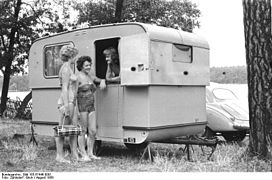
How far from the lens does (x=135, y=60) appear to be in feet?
23.1

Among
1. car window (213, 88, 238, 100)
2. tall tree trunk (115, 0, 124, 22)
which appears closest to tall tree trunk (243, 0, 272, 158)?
car window (213, 88, 238, 100)

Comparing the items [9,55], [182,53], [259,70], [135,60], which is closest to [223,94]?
[182,53]

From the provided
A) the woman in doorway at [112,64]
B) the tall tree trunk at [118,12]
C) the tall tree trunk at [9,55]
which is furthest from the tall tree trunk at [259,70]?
the tall tree trunk at [9,55]

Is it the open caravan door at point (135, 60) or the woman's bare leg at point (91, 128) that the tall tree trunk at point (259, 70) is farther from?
the woman's bare leg at point (91, 128)

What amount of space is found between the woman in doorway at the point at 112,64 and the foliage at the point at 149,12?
434 inches

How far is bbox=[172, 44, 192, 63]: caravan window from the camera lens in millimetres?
7605

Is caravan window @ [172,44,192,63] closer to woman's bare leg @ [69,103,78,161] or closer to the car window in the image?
woman's bare leg @ [69,103,78,161]

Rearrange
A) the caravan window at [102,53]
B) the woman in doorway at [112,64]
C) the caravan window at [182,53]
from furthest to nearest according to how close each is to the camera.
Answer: the caravan window at [102,53] → the woman in doorway at [112,64] → the caravan window at [182,53]

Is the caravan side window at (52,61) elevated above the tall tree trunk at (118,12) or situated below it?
below

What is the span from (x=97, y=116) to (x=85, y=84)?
0.77 meters

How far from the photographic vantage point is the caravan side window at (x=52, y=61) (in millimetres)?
8648

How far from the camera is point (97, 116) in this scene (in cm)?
782

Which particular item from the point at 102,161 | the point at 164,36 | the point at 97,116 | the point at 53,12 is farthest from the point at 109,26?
the point at 53,12

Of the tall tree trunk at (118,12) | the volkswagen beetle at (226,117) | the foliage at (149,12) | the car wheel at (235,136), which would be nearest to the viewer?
the volkswagen beetle at (226,117)
